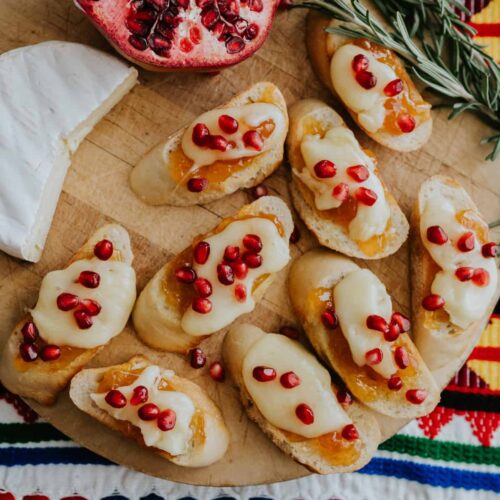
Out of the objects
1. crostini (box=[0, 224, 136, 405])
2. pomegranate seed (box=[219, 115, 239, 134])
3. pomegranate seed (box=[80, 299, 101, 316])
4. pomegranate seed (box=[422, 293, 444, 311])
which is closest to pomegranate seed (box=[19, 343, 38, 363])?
crostini (box=[0, 224, 136, 405])

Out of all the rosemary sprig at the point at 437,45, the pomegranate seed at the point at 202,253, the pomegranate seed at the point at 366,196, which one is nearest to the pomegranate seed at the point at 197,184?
the pomegranate seed at the point at 202,253

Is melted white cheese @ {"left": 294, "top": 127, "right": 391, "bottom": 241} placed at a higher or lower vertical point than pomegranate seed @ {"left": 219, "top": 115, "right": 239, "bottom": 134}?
lower

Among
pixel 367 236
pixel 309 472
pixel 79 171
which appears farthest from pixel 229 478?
pixel 79 171

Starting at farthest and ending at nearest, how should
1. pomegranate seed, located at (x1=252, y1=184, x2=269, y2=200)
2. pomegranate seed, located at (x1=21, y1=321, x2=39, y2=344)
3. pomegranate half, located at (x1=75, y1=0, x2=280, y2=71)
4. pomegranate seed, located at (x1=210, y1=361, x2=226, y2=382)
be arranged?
pomegranate seed, located at (x1=252, y1=184, x2=269, y2=200) < pomegranate seed, located at (x1=210, y1=361, x2=226, y2=382) < pomegranate seed, located at (x1=21, y1=321, x2=39, y2=344) < pomegranate half, located at (x1=75, y1=0, x2=280, y2=71)

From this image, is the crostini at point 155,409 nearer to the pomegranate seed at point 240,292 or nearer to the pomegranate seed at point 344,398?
the pomegranate seed at point 240,292

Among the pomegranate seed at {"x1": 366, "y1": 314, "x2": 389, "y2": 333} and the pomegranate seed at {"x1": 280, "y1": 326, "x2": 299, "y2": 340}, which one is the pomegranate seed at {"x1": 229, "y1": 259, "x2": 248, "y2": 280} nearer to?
the pomegranate seed at {"x1": 280, "y1": 326, "x2": 299, "y2": 340}

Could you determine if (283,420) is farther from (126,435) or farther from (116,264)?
(116,264)

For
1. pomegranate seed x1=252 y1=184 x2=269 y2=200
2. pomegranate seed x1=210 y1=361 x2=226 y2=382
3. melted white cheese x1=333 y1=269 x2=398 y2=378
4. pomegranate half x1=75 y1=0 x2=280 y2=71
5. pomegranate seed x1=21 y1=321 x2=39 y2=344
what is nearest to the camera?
pomegranate half x1=75 y1=0 x2=280 y2=71
